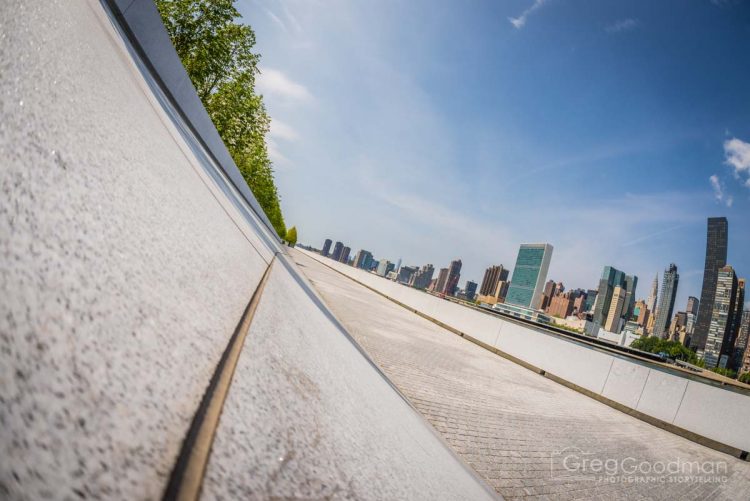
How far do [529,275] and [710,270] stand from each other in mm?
102762

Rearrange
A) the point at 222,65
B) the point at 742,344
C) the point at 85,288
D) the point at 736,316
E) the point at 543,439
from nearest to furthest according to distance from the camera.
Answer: the point at 85,288
the point at 543,439
the point at 222,65
the point at 742,344
the point at 736,316

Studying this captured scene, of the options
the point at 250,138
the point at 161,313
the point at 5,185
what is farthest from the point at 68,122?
the point at 250,138

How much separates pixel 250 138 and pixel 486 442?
17196 millimetres

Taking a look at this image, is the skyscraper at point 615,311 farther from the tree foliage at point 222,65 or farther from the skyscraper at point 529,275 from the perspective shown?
the tree foliage at point 222,65

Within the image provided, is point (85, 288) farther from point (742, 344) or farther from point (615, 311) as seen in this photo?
point (742, 344)

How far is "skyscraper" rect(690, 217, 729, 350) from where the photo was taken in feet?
535

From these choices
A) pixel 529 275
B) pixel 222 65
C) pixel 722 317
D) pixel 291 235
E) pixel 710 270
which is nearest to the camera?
pixel 222 65

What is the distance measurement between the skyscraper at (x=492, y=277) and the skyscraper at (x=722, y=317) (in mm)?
98647

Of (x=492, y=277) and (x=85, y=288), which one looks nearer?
(x=85, y=288)

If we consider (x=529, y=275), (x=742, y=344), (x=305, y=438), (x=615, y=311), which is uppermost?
(x=529, y=275)

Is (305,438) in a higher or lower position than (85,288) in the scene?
lower

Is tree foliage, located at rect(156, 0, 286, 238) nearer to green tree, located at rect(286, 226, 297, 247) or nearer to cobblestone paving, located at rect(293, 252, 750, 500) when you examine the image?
cobblestone paving, located at rect(293, 252, 750, 500)

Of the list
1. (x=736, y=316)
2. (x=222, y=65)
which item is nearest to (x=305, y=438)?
(x=222, y=65)

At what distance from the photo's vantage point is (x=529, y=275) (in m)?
174
